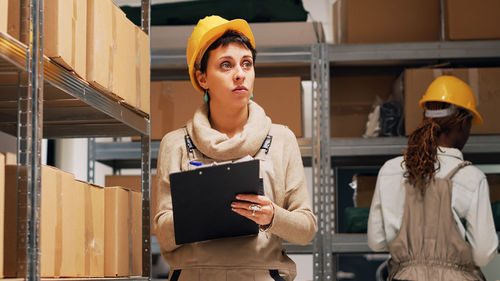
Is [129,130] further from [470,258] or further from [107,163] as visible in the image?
[107,163]

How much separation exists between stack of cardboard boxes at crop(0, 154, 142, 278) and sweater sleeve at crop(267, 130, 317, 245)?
684 millimetres

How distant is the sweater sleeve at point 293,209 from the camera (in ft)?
7.51

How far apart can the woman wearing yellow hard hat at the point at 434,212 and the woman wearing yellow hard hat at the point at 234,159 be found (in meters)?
1.27

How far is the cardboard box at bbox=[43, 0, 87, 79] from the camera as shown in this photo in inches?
88.6

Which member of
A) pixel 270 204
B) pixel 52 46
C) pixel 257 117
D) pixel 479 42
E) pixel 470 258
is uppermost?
pixel 479 42

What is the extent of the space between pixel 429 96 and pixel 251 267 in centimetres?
199

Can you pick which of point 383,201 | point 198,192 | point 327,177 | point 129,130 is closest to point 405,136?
point 327,177

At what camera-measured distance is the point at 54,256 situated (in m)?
2.33

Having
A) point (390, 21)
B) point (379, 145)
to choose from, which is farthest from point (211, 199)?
point (390, 21)

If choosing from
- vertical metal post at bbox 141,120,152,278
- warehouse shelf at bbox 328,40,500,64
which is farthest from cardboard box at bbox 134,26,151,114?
warehouse shelf at bbox 328,40,500,64

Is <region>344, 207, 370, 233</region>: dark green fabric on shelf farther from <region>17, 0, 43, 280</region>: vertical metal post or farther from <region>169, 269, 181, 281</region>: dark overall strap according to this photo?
<region>17, 0, 43, 280</region>: vertical metal post

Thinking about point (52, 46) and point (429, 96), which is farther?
point (429, 96)

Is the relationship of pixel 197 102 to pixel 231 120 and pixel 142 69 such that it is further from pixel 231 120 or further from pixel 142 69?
pixel 231 120

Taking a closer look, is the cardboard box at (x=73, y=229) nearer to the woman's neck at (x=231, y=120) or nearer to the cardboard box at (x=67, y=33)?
the cardboard box at (x=67, y=33)
